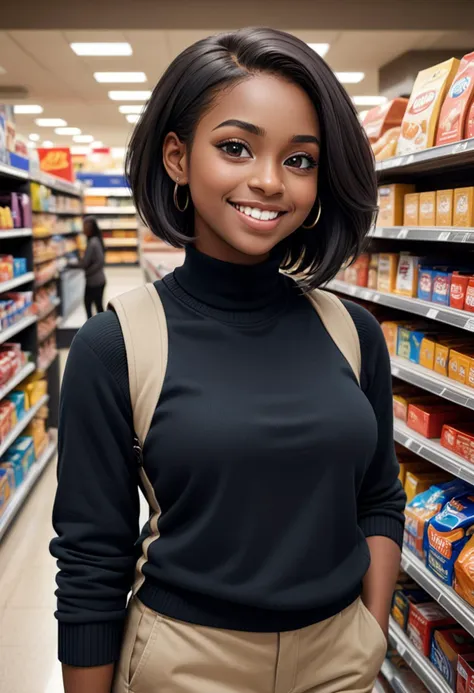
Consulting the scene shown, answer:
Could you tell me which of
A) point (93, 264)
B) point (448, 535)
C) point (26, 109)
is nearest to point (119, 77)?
point (93, 264)

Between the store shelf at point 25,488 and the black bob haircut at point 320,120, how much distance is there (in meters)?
3.01

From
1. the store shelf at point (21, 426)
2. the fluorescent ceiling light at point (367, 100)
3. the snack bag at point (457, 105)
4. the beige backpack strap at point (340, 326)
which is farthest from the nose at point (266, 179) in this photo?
the fluorescent ceiling light at point (367, 100)

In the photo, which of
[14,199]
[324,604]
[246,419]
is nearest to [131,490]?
[246,419]

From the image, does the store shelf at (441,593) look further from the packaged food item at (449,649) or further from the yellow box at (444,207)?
the yellow box at (444,207)

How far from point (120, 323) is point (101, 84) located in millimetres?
8628

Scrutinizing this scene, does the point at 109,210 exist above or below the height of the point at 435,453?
above

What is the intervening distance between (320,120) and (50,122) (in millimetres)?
13381

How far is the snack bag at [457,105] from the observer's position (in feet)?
7.17

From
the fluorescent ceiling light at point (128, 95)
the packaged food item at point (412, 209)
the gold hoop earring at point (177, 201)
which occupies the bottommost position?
the packaged food item at point (412, 209)

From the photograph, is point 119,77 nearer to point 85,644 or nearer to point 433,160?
point 433,160

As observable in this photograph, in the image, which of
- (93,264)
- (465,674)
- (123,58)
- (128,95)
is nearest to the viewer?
(465,674)

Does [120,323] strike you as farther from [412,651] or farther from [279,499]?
[412,651]

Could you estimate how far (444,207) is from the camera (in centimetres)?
234

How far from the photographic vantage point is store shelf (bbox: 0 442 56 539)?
12.2 ft
